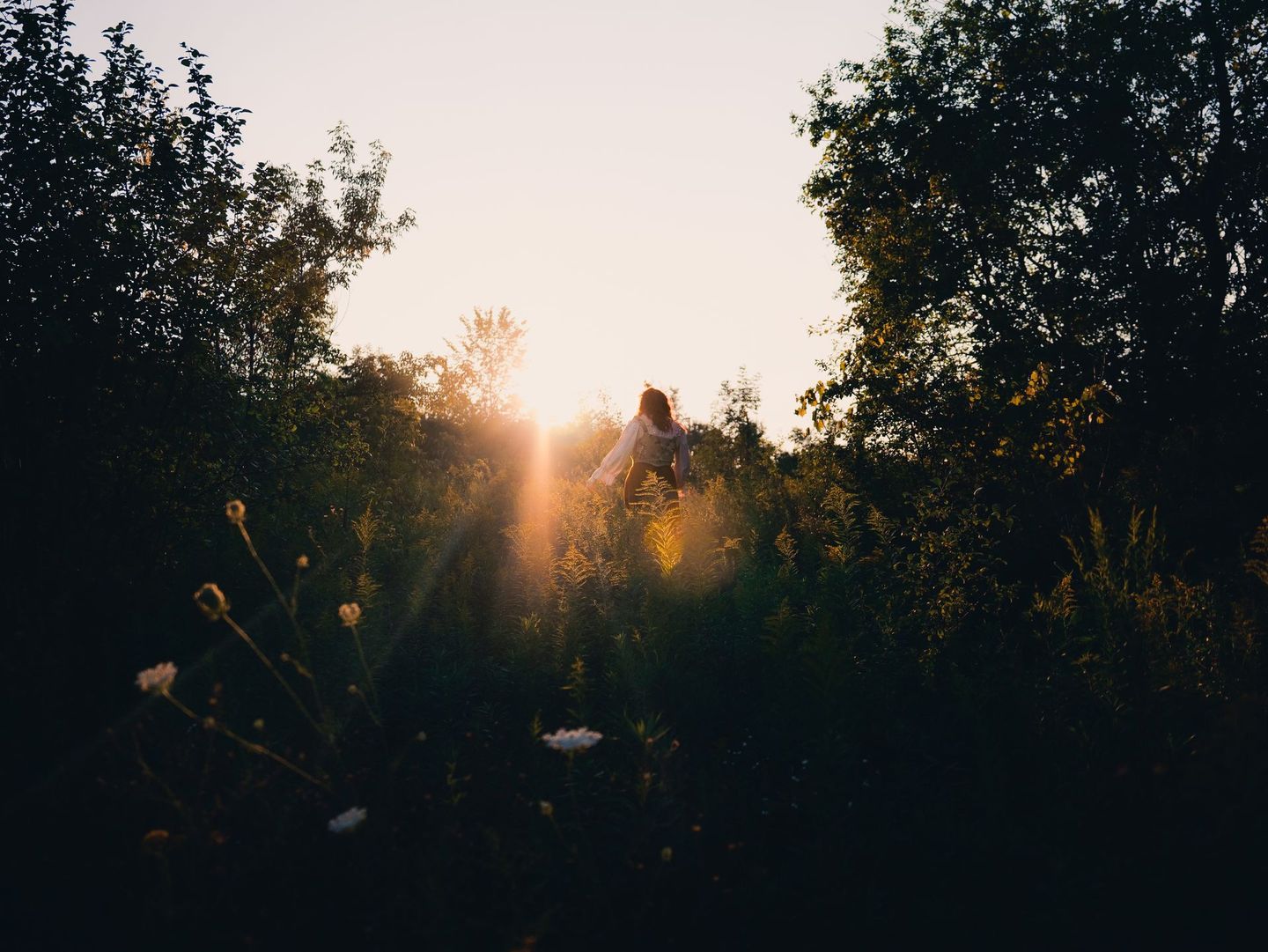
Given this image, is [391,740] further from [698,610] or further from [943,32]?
[943,32]

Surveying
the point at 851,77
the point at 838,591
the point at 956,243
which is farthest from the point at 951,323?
the point at 838,591

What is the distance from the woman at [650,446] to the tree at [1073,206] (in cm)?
286

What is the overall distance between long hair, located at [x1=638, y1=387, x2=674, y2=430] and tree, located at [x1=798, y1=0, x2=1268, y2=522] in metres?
2.87

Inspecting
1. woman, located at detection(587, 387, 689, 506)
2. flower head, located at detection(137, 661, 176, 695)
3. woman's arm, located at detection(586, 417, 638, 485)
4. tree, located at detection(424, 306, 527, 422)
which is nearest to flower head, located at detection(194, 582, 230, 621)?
flower head, located at detection(137, 661, 176, 695)

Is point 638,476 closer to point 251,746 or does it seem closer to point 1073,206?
point 251,746

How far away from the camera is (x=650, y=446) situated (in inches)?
370

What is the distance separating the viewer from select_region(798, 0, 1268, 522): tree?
446 inches

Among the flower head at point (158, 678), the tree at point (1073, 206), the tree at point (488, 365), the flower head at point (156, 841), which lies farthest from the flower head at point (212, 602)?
the tree at point (488, 365)

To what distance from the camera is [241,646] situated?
15.5ft

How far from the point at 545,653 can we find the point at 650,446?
5.24 meters

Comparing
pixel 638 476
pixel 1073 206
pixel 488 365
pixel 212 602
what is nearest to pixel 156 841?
pixel 212 602

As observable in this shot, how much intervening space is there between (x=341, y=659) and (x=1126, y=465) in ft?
27.5

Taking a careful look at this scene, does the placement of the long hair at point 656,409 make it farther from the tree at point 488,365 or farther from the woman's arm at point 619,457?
the tree at point 488,365

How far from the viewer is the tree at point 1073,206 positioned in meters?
11.3
